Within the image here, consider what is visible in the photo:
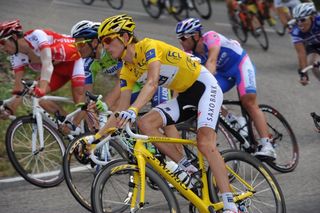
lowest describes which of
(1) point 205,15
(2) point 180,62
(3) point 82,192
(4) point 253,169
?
(1) point 205,15

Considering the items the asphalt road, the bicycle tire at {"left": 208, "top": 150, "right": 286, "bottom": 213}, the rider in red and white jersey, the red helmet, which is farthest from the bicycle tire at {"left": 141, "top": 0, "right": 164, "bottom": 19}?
the bicycle tire at {"left": 208, "top": 150, "right": 286, "bottom": 213}

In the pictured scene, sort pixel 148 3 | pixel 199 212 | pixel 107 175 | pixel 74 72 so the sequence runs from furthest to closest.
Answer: pixel 148 3
pixel 74 72
pixel 199 212
pixel 107 175

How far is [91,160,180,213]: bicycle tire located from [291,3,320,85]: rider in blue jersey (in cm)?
470

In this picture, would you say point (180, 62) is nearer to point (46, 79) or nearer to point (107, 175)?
point (107, 175)

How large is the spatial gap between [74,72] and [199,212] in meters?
3.32

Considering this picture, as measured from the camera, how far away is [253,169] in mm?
7133

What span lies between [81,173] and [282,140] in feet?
8.99

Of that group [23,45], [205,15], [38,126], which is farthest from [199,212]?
[205,15]

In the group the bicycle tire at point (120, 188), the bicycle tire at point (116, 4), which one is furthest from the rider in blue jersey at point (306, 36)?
the bicycle tire at point (116, 4)

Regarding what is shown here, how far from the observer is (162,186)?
6.43 metres

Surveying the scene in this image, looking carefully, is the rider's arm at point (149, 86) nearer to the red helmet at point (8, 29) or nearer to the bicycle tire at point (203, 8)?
the red helmet at point (8, 29)

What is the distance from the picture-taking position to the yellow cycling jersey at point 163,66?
270 inches

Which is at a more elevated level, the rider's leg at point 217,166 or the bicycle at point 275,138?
the rider's leg at point 217,166

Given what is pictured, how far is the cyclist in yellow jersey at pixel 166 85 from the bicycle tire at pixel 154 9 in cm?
1298
